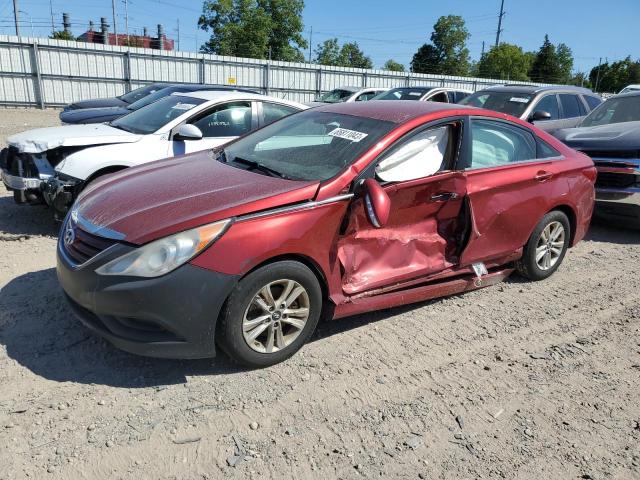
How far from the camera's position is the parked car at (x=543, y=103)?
922 centimetres

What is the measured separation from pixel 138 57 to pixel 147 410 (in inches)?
921

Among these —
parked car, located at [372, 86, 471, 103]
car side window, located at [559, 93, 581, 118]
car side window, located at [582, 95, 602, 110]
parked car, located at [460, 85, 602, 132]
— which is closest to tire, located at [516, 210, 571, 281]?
parked car, located at [460, 85, 602, 132]

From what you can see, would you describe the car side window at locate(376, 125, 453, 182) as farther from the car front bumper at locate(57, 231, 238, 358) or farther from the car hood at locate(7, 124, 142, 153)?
the car hood at locate(7, 124, 142, 153)

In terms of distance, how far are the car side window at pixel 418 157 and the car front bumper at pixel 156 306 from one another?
142 cm

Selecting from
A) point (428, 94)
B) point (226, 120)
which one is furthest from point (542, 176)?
point (428, 94)

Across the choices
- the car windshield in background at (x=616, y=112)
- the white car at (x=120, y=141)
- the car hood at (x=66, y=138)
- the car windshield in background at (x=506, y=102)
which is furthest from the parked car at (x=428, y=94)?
the car hood at (x=66, y=138)

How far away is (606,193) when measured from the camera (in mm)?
6598

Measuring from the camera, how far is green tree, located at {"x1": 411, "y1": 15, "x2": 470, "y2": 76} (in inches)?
2667

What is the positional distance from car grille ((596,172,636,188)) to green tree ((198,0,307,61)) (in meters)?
48.8

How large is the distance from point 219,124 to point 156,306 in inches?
155

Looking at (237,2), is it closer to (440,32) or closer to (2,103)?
(440,32)

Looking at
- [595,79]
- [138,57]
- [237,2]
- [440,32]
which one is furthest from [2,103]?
[595,79]

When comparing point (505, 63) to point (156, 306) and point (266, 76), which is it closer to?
point (266, 76)

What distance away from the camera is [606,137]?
Result: 6859 millimetres
